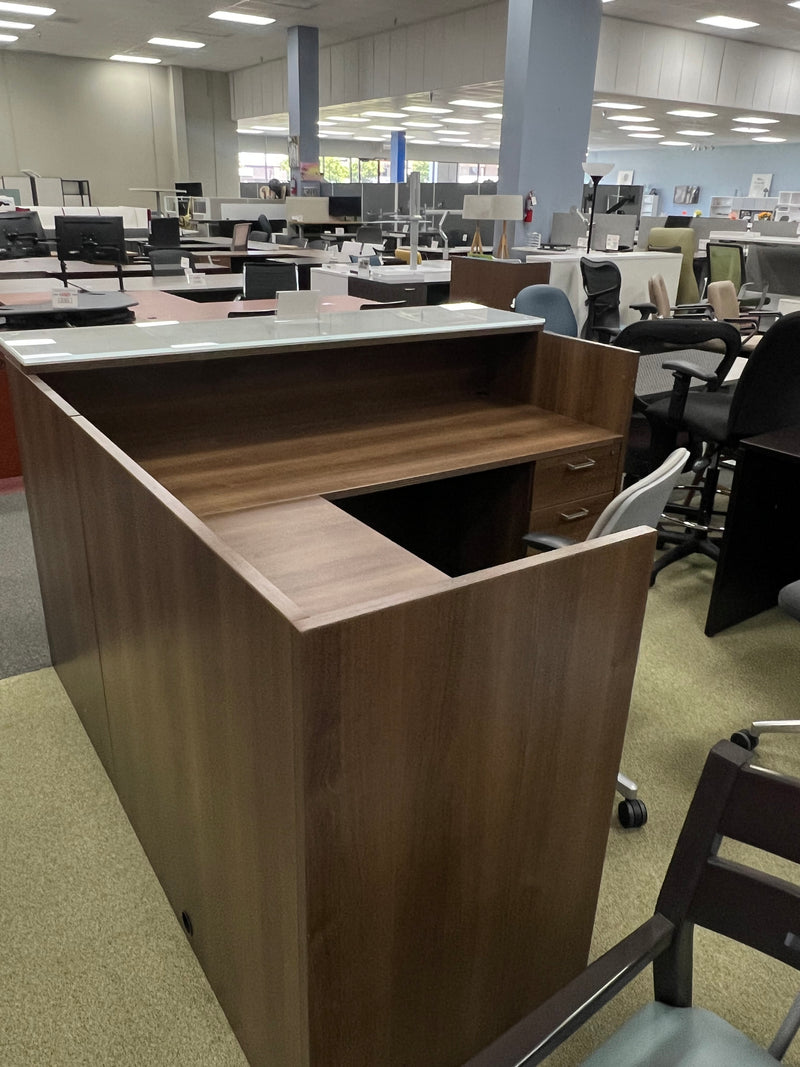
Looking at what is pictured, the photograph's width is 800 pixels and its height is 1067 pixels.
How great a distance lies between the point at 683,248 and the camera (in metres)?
6.90

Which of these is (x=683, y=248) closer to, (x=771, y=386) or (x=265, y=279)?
(x=265, y=279)

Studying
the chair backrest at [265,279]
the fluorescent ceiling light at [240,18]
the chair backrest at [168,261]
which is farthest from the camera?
the fluorescent ceiling light at [240,18]

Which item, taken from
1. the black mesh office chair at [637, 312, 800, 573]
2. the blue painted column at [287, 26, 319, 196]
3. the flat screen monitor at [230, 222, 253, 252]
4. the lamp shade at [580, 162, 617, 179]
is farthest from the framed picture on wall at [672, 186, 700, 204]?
the black mesh office chair at [637, 312, 800, 573]

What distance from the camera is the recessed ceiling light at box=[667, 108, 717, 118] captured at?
11.7m

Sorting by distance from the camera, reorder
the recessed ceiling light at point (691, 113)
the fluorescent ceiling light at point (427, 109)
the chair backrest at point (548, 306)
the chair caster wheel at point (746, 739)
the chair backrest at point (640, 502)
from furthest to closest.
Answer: the fluorescent ceiling light at point (427, 109) → the recessed ceiling light at point (691, 113) → the chair backrest at point (548, 306) → the chair caster wheel at point (746, 739) → the chair backrest at point (640, 502)

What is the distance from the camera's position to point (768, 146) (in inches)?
709

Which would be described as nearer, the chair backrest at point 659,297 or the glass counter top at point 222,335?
the glass counter top at point 222,335

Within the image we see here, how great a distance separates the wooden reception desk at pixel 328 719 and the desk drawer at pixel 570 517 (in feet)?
1.22

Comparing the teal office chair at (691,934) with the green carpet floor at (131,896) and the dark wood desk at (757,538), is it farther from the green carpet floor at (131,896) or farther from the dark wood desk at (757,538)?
the dark wood desk at (757,538)

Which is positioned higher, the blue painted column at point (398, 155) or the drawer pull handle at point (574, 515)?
the blue painted column at point (398, 155)

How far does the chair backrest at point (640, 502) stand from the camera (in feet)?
4.94

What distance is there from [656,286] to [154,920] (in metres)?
4.73

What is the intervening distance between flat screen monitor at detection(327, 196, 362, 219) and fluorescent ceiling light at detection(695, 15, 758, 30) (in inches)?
166

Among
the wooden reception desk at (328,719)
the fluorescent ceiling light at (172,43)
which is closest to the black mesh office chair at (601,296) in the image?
the wooden reception desk at (328,719)
